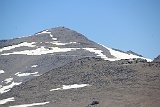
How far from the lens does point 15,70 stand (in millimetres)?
133625

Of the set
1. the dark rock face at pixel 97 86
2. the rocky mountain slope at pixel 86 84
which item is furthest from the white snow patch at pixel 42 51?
the dark rock face at pixel 97 86

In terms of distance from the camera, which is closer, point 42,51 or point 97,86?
point 97,86

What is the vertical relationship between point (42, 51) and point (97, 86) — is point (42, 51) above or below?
above

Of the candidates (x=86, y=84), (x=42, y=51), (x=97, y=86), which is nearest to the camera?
(x=97, y=86)

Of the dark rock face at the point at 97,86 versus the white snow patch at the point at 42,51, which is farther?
the white snow patch at the point at 42,51

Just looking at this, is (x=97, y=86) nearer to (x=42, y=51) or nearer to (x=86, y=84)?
(x=86, y=84)

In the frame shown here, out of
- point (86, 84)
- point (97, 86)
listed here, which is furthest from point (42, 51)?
point (97, 86)

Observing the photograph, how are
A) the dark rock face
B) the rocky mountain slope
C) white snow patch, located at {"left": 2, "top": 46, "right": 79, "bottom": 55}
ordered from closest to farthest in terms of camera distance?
the dark rock face → the rocky mountain slope → white snow patch, located at {"left": 2, "top": 46, "right": 79, "bottom": 55}

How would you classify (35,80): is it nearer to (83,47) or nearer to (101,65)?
(101,65)

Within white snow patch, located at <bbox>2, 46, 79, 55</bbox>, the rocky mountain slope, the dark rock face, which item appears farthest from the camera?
white snow patch, located at <bbox>2, 46, 79, 55</bbox>

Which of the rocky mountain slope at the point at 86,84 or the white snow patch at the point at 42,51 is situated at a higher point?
the white snow patch at the point at 42,51

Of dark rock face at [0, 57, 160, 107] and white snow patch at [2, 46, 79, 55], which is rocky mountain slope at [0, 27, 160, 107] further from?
white snow patch at [2, 46, 79, 55]

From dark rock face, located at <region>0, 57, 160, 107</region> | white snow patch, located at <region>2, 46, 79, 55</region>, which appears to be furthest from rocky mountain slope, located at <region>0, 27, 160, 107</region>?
white snow patch, located at <region>2, 46, 79, 55</region>

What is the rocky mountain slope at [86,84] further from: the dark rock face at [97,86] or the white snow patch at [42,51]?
the white snow patch at [42,51]
